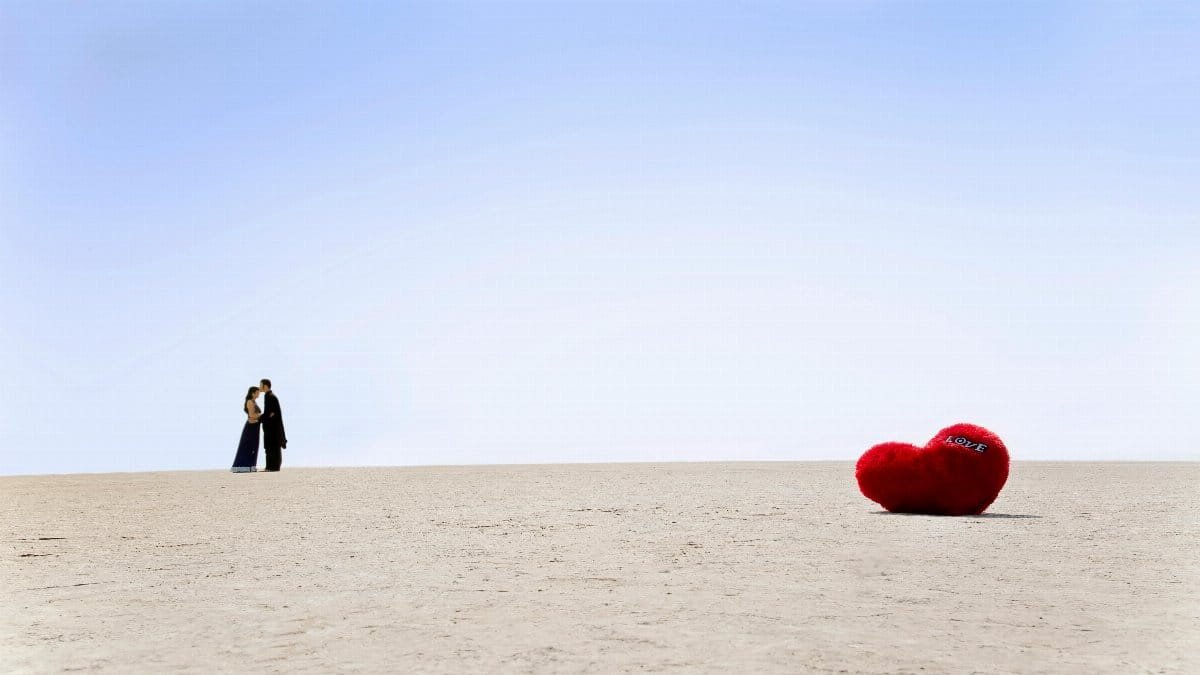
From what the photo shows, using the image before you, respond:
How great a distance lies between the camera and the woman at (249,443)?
22.5m

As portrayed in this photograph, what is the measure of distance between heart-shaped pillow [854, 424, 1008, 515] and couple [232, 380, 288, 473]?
1457 centimetres

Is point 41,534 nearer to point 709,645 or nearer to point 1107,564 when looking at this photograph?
point 709,645

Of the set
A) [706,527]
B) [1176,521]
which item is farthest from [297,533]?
[1176,521]

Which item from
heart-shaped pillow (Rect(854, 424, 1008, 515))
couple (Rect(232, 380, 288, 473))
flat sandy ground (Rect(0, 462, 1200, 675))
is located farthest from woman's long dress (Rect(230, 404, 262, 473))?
heart-shaped pillow (Rect(854, 424, 1008, 515))

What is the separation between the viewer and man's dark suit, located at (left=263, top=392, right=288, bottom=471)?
2234 centimetres

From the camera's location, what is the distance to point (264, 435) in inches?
884

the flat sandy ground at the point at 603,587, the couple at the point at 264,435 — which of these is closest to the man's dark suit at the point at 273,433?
the couple at the point at 264,435

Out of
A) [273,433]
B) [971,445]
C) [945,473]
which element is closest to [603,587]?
[945,473]

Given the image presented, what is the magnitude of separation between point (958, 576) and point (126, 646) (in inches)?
208

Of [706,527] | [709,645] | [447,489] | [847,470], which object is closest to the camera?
[709,645]

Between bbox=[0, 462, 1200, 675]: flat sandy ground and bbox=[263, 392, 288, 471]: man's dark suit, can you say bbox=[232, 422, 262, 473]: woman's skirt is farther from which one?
bbox=[0, 462, 1200, 675]: flat sandy ground

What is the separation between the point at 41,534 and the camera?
1050 cm

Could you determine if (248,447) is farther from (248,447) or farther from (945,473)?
(945,473)

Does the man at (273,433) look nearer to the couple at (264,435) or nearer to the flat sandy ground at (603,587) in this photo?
the couple at (264,435)
